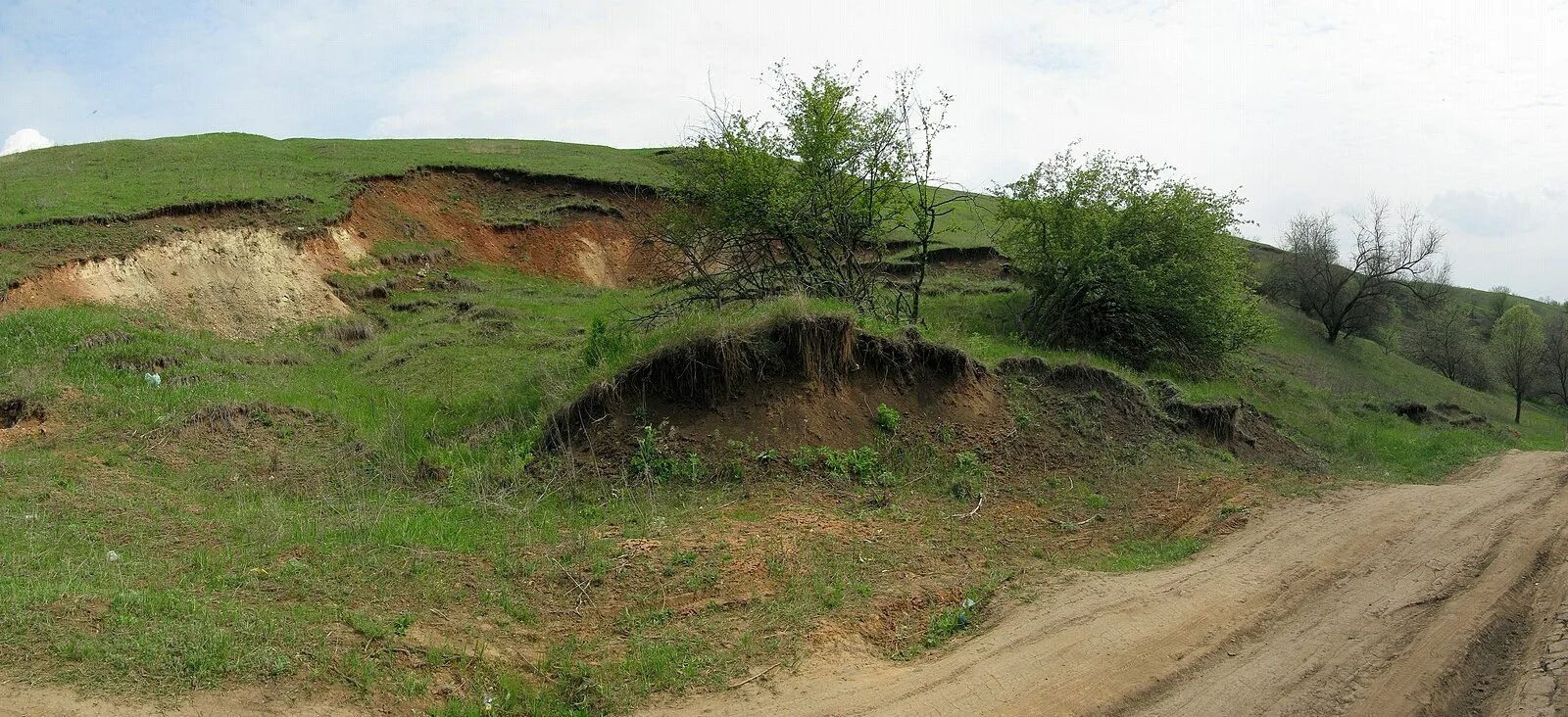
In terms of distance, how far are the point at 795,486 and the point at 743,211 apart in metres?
6.26

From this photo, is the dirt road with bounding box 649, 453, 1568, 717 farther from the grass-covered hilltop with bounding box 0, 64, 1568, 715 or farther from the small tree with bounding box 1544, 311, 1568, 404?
the small tree with bounding box 1544, 311, 1568, 404

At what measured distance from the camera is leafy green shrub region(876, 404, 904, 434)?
448 inches

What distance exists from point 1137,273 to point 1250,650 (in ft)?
51.7

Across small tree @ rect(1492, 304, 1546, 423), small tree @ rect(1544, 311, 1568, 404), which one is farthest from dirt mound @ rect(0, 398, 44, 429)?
small tree @ rect(1544, 311, 1568, 404)

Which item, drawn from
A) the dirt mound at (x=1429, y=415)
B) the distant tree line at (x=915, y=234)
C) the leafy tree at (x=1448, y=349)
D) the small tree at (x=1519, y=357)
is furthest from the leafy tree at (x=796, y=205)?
the leafy tree at (x=1448, y=349)

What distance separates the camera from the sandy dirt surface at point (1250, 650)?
18.1 feet

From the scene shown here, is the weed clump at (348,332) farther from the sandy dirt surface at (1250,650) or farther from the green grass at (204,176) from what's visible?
the sandy dirt surface at (1250,650)

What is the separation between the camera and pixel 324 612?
657cm

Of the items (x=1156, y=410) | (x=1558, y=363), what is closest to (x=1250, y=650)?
(x=1156, y=410)

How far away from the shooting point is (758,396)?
1100 cm

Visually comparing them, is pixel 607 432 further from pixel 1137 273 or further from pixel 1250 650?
pixel 1137 273

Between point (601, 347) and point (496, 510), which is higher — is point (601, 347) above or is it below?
above

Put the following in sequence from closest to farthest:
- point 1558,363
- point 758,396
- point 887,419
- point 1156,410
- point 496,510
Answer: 1. point 496,510
2. point 758,396
3. point 887,419
4. point 1156,410
5. point 1558,363

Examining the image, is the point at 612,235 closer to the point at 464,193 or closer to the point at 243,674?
the point at 464,193
